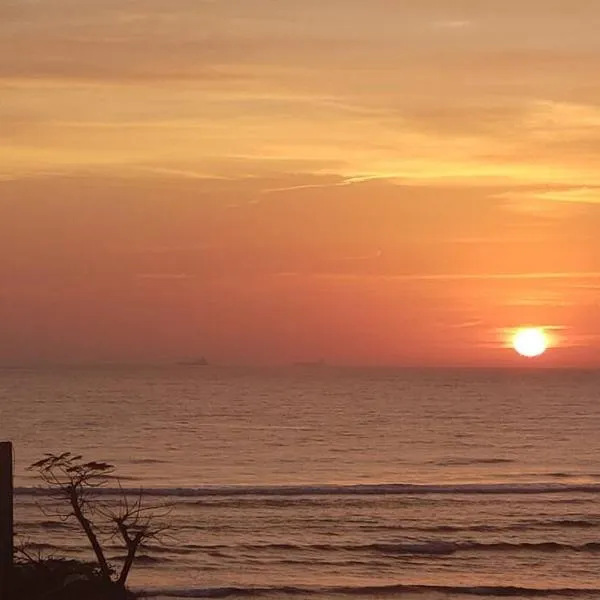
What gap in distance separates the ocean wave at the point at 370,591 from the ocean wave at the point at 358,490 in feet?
51.2

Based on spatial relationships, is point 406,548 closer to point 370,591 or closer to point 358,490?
point 370,591

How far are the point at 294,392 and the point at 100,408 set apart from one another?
1549 inches

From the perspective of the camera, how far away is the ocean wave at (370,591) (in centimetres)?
2469

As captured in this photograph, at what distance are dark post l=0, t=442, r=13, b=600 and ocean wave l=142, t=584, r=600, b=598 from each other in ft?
30.9

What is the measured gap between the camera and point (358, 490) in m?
42.9

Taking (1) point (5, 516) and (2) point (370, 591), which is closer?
(1) point (5, 516)

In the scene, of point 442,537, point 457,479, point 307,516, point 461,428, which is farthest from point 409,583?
point 461,428

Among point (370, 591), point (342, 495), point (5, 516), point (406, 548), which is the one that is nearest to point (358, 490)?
point (342, 495)

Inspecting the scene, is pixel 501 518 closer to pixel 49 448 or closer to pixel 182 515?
pixel 182 515

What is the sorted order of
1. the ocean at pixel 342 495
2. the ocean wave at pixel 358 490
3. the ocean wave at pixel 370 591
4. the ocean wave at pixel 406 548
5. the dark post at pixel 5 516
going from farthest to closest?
the ocean wave at pixel 358 490, the ocean wave at pixel 406 548, the ocean at pixel 342 495, the ocean wave at pixel 370 591, the dark post at pixel 5 516

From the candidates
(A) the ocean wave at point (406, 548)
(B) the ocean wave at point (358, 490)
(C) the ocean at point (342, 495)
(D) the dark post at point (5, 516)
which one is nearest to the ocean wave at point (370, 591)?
(C) the ocean at point (342, 495)

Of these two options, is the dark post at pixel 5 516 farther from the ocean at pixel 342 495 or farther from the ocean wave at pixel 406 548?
the ocean wave at pixel 406 548

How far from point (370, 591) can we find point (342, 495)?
53.5 ft

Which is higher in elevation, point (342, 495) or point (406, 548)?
point (342, 495)
